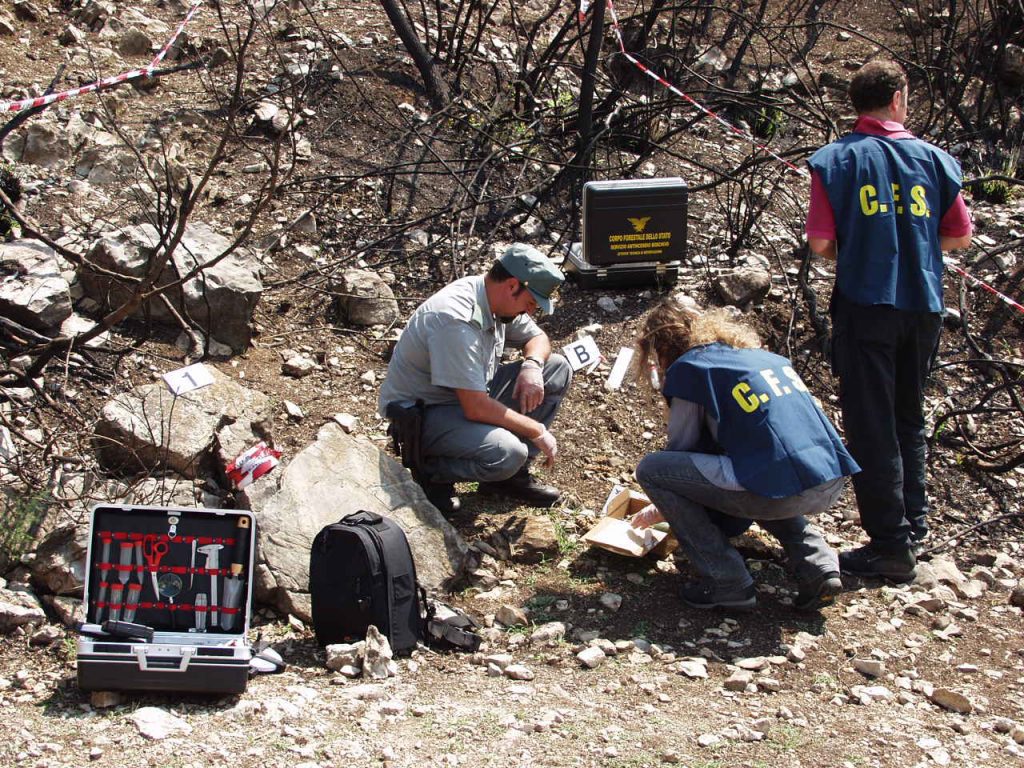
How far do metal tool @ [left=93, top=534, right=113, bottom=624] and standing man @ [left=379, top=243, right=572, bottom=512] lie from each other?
4.28 ft

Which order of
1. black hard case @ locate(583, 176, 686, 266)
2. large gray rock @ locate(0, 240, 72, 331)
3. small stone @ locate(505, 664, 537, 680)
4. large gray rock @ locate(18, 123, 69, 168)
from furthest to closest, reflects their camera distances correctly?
1. large gray rock @ locate(18, 123, 69, 168)
2. black hard case @ locate(583, 176, 686, 266)
3. large gray rock @ locate(0, 240, 72, 331)
4. small stone @ locate(505, 664, 537, 680)

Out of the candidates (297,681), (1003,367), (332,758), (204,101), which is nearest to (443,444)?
(297,681)

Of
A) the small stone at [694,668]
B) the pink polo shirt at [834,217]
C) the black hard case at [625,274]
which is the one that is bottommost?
the small stone at [694,668]

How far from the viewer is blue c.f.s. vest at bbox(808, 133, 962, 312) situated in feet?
12.4

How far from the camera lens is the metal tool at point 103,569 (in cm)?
328

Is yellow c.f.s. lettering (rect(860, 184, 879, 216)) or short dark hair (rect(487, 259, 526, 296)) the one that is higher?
yellow c.f.s. lettering (rect(860, 184, 879, 216))

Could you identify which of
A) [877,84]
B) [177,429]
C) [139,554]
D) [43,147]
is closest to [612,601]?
[139,554]

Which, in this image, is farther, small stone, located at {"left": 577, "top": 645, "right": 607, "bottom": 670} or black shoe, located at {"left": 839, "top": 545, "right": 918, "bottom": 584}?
black shoe, located at {"left": 839, "top": 545, "right": 918, "bottom": 584}

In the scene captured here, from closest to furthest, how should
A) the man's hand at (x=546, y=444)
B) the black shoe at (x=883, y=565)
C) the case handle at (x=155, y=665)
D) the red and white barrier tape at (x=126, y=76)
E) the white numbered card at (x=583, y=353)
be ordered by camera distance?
the case handle at (x=155, y=665)
the black shoe at (x=883, y=565)
the man's hand at (x=546, y=444)
the white numbered card at (x=583, y=353)
the red and white barrier tape at (x=126, y=76)

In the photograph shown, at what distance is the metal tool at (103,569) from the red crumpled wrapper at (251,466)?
98 centimetres

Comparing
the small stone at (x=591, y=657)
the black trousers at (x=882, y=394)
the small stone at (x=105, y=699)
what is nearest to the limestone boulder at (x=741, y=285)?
the black trousers at (x=882, y=394)

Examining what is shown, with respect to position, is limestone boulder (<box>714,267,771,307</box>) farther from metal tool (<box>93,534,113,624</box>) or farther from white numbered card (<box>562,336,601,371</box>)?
metal tool (<box>93,534,113,624</box>)

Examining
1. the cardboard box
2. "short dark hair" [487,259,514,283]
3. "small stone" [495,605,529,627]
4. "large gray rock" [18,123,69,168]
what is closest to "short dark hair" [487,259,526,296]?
"short dark hair" [487,259,514,283]

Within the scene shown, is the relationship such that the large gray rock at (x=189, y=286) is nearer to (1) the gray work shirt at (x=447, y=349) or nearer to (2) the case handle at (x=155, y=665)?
(1) the gray work shirt at (x=447, y=349)
